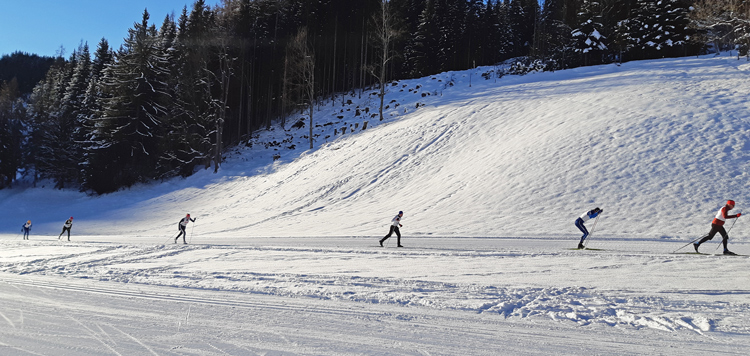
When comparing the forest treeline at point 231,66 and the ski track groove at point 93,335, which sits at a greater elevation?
the forest treeline at point 231,66

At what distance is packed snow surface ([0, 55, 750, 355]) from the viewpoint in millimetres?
5762

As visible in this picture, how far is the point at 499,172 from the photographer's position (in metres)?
21.8

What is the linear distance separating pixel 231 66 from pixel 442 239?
3300cm

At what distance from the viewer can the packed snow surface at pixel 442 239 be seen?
576 centimetres

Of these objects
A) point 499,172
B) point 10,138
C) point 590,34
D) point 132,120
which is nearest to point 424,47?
point 590,34

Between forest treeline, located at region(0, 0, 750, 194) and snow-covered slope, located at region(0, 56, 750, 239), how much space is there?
333cm

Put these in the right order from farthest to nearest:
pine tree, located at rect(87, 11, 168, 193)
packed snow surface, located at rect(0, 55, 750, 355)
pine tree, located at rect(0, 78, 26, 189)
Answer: pine tree, located at rect(0, 78, 26, 189)
pine tree, located at rect(87, 11, 168, 193)
packed snow surface, located at rect(0, 55, 750, 355)

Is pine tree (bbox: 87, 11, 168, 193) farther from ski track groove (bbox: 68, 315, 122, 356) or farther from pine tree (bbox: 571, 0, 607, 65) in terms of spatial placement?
pine tree (bbox: 571, 0, 607, 65)

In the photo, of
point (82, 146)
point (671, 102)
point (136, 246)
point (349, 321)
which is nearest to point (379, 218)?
point (136, 246)

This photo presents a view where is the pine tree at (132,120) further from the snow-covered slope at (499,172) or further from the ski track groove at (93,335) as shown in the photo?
the ski track groove at (93,335)

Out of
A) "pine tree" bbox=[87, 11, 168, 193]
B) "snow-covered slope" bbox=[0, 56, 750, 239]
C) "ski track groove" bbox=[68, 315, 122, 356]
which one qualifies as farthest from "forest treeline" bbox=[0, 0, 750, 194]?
"ski track groove" bbox=[68, 315, 122, 356]

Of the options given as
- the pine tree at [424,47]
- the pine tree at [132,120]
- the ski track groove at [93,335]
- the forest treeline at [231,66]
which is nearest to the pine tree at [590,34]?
the forest treeline at [231,66]

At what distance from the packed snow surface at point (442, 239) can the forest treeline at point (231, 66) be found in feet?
10.9

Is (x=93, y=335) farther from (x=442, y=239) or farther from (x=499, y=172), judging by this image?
(x=499, y=172)
